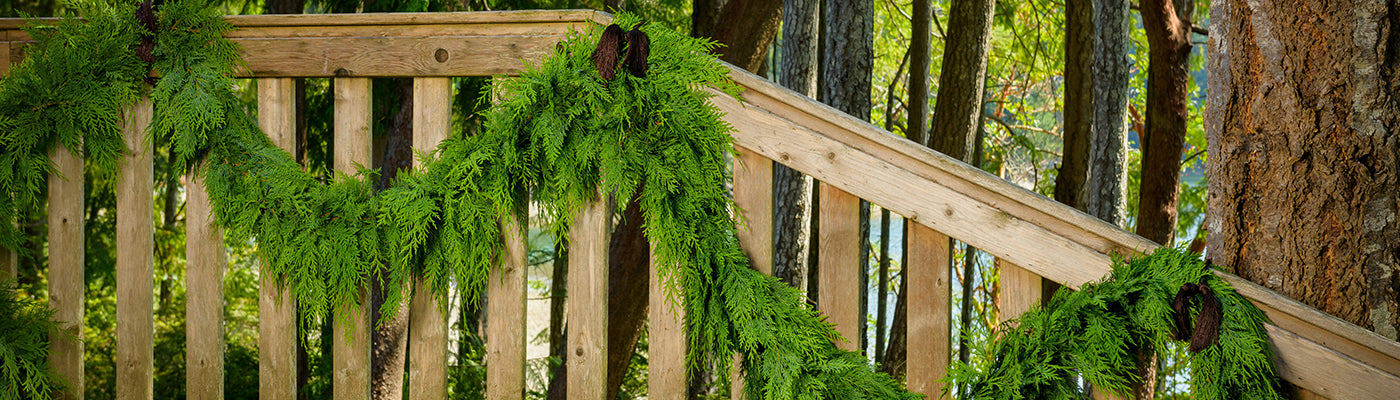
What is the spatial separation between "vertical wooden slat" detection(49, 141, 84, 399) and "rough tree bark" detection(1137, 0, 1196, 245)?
3.42 metres

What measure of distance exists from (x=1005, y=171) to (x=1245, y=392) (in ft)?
24.6

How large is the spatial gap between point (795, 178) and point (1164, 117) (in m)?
1.49

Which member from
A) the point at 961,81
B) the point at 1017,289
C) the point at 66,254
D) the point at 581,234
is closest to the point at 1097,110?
the point at 961,81

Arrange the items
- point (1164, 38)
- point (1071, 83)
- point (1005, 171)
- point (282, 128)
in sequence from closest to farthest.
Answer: point (282, 128) < point (1164, 38) < point (1071, 83) < point (1005, 171)

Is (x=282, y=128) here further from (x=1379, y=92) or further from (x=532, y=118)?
(x=1379, y=92)

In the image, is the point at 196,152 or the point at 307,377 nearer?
the point at 196,152

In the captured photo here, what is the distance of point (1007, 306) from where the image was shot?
1.66 meters

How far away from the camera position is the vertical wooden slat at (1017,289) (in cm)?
163

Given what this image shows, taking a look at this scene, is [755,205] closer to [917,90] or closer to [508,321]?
[508,321]

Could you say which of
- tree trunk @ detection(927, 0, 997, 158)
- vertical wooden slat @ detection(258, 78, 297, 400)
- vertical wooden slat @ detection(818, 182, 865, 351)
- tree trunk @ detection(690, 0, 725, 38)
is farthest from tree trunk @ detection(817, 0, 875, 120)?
vertical wooden slat @ detection(258, 78, 297, 400)

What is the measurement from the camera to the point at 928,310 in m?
1.68

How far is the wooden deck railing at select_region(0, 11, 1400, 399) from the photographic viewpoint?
62.2 inches

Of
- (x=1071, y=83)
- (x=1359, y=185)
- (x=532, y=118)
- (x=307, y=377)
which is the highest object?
(x=1071, y=83)

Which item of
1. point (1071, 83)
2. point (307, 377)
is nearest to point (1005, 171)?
point (1071, 83)
